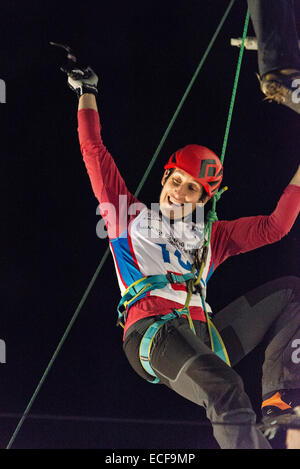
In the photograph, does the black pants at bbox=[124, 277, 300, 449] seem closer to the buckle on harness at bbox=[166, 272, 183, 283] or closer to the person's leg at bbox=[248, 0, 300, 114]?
the buckle on harness at bbox=[166, 272, 183, 283]

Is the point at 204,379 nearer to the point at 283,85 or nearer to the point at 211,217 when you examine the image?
the point at 211,217

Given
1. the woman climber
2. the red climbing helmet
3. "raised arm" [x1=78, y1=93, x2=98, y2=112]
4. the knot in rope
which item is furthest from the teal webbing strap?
"raised arm" [x1=78, y1=93, x2=98, y2=112]

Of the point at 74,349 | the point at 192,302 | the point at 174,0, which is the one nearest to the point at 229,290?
the point at 74,349

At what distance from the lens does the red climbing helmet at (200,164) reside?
232 cm

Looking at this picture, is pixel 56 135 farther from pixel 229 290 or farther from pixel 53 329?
pixel 229 290

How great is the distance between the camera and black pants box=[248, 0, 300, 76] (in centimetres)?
215

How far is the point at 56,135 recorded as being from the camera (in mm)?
3041

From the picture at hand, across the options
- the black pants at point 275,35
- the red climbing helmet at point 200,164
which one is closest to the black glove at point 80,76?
the red climbing helmet at point 200,164

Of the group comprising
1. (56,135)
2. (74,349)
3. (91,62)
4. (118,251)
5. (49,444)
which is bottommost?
(74,349)

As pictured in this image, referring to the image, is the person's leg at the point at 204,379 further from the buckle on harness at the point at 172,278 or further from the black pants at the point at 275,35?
the black pants at the point at 275,35

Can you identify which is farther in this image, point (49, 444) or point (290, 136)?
point (290, 136)

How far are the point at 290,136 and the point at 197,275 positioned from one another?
127cm

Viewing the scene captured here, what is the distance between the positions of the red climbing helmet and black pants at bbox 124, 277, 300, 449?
1.45ft
